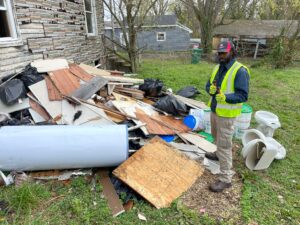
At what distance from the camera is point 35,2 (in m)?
5.86

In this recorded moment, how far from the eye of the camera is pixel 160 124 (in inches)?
189

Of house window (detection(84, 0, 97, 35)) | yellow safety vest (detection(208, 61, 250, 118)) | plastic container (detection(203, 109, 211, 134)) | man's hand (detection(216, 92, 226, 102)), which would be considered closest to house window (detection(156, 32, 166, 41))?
house window (detection(84, 0, 97, 35))

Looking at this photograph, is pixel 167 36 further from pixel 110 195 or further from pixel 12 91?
pixel 110 195

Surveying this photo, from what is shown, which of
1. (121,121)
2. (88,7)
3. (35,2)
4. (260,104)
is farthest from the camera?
(88,7)

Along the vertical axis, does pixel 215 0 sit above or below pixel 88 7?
above

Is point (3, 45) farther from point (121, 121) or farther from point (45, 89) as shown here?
point (121, 121)

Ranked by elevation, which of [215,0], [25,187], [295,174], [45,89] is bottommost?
[295,174]

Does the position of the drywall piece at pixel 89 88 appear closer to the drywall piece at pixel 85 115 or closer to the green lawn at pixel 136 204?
the drywall piece at pixel 85 115

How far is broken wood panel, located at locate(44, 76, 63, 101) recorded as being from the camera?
452cm

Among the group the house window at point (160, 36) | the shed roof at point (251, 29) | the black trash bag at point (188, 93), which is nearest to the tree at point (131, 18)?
the black trash bag at point (188, 93)

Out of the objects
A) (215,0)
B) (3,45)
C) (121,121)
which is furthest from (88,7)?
(215,0)

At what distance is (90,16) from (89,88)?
21.0ft

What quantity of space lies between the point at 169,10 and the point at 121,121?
34227 mm

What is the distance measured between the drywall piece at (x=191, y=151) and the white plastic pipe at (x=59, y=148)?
1.16 m
